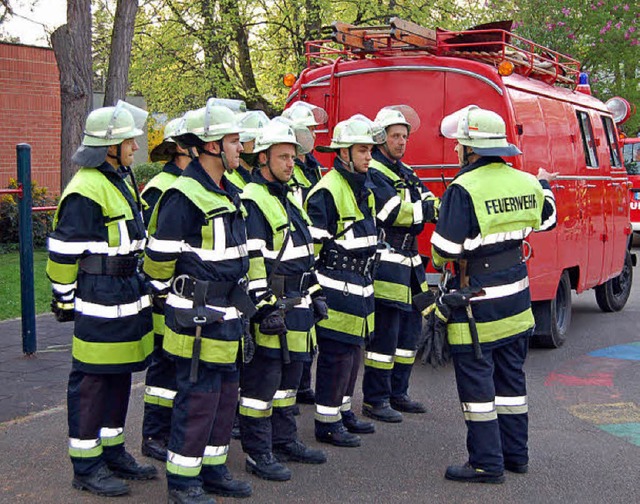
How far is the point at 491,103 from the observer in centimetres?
769

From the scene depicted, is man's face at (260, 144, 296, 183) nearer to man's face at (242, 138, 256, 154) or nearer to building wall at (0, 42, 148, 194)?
man's face at (242, 138, 256, 154)

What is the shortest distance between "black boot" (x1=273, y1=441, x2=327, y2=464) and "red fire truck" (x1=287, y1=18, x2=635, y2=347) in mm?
2857

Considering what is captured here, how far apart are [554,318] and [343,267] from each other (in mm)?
3681

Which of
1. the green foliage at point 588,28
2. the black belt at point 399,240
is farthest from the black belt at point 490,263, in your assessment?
the green foliage at point 588,28

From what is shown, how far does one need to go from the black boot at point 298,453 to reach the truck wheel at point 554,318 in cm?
376

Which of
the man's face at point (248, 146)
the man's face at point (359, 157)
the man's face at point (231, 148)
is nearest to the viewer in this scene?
the man's face at point (231, 148)

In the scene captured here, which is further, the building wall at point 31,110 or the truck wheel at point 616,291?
the building wall at point 31,110

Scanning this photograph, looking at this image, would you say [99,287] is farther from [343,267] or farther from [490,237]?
[490,237]

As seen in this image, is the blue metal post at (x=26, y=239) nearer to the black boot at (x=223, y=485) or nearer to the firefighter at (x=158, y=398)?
the firefighter at (x=158, y=398)

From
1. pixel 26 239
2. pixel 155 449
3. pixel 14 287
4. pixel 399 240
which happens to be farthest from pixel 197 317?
pixel 14 287

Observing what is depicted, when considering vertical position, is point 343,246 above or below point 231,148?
below

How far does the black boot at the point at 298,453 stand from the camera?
557 cm

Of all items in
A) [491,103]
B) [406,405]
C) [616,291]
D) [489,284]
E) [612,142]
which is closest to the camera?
[489,284]

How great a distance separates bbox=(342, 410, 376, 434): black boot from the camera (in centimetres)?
625
